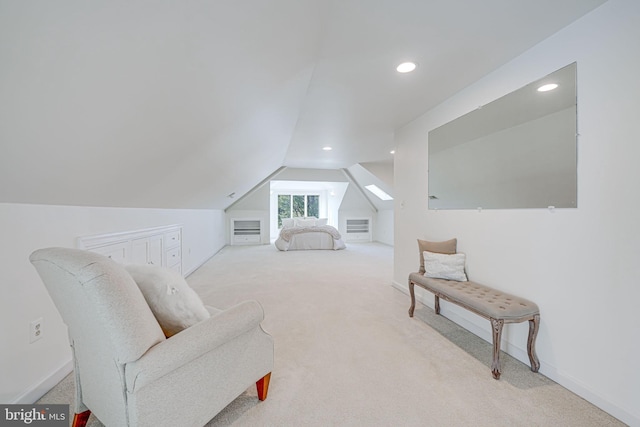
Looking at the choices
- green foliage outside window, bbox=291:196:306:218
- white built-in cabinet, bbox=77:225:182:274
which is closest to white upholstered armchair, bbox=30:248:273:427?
white built-in cabinet, bbox=77:225:182:274

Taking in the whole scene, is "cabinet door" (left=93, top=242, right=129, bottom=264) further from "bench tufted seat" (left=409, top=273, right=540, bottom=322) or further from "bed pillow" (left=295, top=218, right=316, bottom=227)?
"bed pillow" (left=295, top=218, right=316, bottom=227)

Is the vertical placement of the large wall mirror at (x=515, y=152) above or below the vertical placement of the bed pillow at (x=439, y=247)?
above

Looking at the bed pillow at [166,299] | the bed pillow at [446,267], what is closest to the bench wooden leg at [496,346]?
the bed pillow at [446,267]

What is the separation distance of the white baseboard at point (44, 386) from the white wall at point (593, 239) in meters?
3.17

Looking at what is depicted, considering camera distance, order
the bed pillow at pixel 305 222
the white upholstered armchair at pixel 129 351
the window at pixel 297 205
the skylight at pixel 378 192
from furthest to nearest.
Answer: the window at pixel 297 205, the bed pillow at pixel 305 222, the skylight at pixel 378 192, the white upholstered armchair at pixel 129 351

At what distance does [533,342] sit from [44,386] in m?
3.13

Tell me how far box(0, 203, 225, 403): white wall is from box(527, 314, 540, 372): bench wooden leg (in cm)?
310

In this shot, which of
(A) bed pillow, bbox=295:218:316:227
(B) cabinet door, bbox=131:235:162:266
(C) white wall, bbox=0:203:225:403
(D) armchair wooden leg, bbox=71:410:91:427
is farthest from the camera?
(A) bed pillow, bbox=295:218:316:227

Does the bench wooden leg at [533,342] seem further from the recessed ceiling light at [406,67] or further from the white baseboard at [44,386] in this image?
the white baseboard at [44,386]

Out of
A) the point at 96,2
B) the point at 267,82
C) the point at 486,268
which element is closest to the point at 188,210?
the point at 267,82

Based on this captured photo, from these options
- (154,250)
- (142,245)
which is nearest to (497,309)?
(142,245)

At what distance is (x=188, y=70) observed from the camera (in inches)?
58.5

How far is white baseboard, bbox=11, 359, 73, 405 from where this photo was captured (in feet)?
4.73

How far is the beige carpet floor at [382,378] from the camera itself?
4.63 feet
